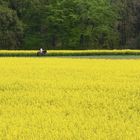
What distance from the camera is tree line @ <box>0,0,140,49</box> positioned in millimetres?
54031

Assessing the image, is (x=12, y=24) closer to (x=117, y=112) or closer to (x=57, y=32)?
(x=57, y=32)

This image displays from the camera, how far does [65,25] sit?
5478cm

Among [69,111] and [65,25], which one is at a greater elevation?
[65,25]

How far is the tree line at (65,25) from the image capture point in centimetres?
5403

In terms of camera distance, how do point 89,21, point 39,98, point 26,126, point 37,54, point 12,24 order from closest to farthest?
point 26,126 → point 39,98 → point 37,54 → point 12,24 → point 89,21

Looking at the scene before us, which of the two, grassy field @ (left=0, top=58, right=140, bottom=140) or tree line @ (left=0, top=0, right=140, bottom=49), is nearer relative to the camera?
grassy field @ (left=0, top=58, right=140, bottom=140)

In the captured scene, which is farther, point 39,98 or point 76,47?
point 76,47

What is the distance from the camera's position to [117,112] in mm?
7863

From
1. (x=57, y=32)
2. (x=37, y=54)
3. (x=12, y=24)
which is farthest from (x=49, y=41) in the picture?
(x=37, y=54)

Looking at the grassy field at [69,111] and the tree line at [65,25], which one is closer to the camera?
the grassy field at [69,111]

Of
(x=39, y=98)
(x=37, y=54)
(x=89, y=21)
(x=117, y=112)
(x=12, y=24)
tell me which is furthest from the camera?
(x=89, y=21)

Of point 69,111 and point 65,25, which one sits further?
point 65,25

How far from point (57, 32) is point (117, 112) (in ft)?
155

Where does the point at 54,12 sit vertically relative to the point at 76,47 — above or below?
above
